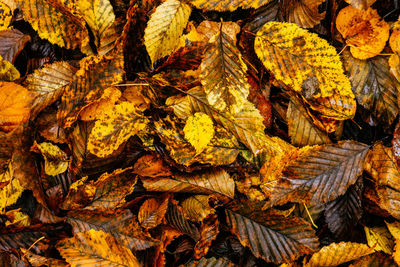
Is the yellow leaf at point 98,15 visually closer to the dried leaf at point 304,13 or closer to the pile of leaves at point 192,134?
the pile of leaves at point 192,134

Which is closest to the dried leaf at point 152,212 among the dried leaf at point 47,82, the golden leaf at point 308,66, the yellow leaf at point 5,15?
the dried leaf at point 47,82

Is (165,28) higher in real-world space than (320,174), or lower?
higher

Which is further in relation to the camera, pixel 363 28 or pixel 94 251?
pixel 363 28

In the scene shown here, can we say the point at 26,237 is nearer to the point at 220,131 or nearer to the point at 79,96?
the point at 79,96

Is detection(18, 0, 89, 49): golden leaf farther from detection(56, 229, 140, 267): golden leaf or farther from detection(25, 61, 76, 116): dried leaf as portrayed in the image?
detection(56, 229, 140, 267): golden leaf

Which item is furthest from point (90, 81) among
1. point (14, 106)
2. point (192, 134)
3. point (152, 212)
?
point (152, 212)

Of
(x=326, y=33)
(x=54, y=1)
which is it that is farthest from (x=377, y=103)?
(x=54, y=1)

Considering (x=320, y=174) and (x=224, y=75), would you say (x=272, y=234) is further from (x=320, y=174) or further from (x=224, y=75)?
(x=224, y=75)
